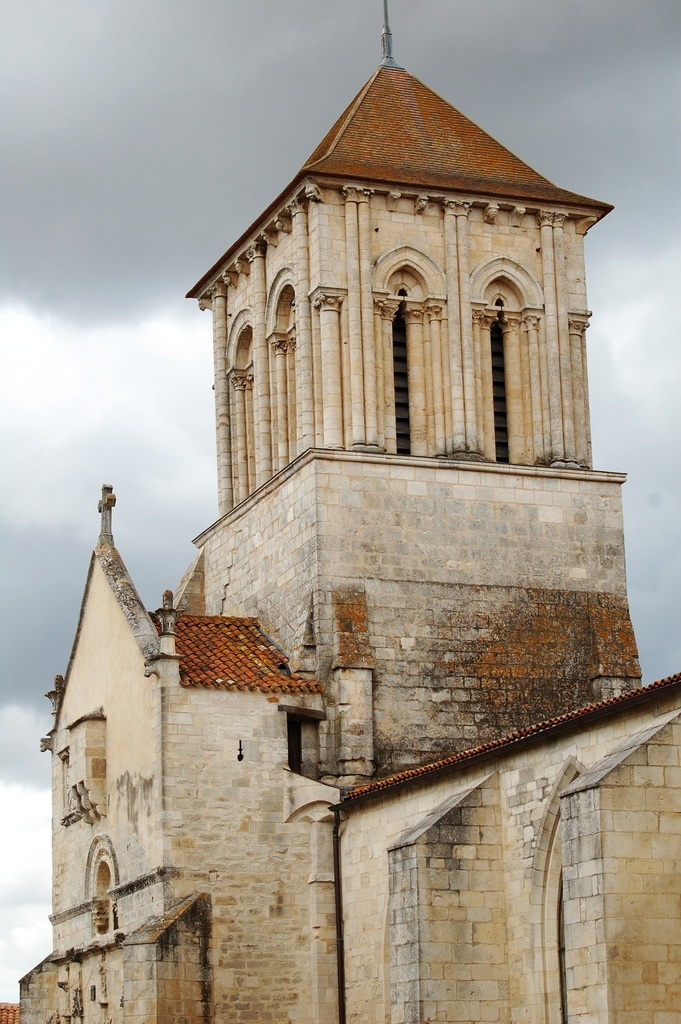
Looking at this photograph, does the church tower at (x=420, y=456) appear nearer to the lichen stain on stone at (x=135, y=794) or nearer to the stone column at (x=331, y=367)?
the stone column at (x=331, y=367)

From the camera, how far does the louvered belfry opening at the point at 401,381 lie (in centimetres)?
3300

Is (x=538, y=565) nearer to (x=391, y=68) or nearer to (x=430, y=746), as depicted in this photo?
(x=430, y=746)

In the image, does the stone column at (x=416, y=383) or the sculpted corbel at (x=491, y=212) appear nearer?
the stone column at (x=416, y=383)

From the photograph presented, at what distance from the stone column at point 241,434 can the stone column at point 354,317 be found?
386 centimetres

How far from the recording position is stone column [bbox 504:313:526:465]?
110 ft

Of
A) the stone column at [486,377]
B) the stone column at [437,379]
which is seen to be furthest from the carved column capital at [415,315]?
the stone column at [486,377]

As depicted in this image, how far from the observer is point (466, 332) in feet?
109

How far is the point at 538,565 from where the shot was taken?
3241 centimetres

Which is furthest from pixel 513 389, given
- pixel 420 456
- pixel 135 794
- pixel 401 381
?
pixel 135 794

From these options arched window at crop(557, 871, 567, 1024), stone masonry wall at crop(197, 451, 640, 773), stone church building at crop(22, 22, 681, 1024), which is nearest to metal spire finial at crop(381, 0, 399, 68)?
stone church building at crop(22, 22, 681, 1024)

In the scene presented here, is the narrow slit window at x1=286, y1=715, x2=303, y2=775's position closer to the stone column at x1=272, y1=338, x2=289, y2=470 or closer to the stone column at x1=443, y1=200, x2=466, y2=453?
the stone column at x1=272, y1=338, x2=289, y2=470

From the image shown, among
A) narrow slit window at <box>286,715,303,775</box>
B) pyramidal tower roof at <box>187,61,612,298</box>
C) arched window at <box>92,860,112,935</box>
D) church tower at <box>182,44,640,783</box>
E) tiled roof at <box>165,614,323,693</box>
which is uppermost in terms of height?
pyramidal tower roof at <box>187,61,612,298</box>

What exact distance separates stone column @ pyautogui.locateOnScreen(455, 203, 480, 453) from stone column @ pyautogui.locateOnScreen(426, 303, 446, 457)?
0.38m

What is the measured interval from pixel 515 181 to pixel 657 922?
651 inches
